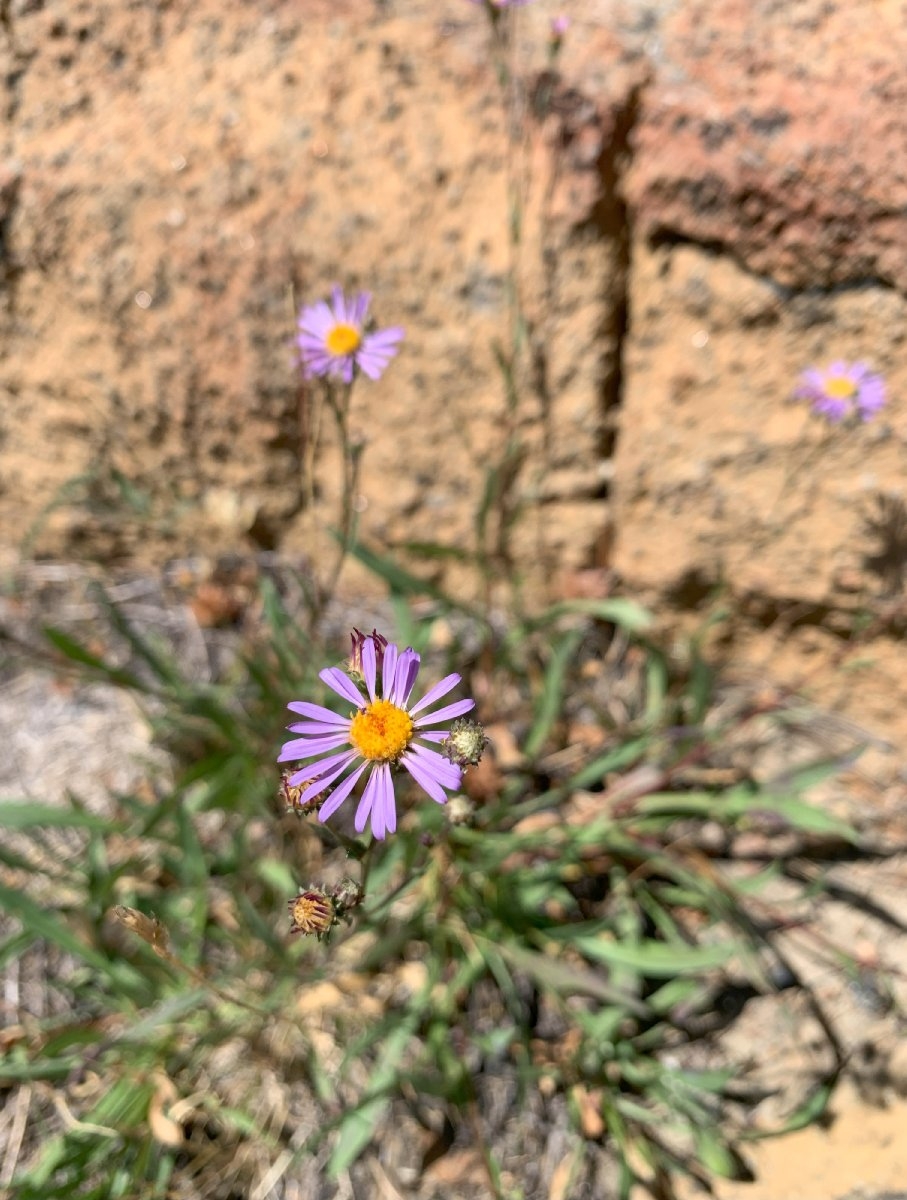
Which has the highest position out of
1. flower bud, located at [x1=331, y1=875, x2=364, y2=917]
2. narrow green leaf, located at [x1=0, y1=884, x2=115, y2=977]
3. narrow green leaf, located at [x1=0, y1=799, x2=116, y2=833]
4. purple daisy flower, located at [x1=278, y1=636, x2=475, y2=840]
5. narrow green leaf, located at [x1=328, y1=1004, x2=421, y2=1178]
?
purple daisy flower, located at [x1=278, y1=636, x2=475, y2=840]

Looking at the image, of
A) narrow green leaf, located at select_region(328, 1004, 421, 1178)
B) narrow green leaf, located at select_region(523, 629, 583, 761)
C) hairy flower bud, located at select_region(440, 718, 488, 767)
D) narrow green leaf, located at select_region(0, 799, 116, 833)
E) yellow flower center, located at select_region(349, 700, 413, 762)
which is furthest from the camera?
narrow green leaf, located at select_region(523, 629, 583, 761)

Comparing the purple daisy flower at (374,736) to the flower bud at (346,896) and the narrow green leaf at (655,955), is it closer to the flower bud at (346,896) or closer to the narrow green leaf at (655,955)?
the flower bud at (346,896)

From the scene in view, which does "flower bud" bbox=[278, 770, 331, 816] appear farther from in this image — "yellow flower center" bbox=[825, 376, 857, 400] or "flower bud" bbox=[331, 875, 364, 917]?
"yellow flower center" bbox=[825, 376, 857, 400]

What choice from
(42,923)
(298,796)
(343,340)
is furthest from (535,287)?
(42,923)

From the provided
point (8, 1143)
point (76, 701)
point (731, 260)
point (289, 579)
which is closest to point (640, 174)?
point (731, 260)

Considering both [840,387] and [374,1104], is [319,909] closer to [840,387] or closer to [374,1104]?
[374,1104]

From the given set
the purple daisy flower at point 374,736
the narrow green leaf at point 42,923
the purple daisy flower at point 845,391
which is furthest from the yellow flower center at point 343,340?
the narrow green leaf at point 42,923

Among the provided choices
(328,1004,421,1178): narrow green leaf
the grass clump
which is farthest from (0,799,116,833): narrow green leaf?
(328,1004,421,1178): narrow green leaf
